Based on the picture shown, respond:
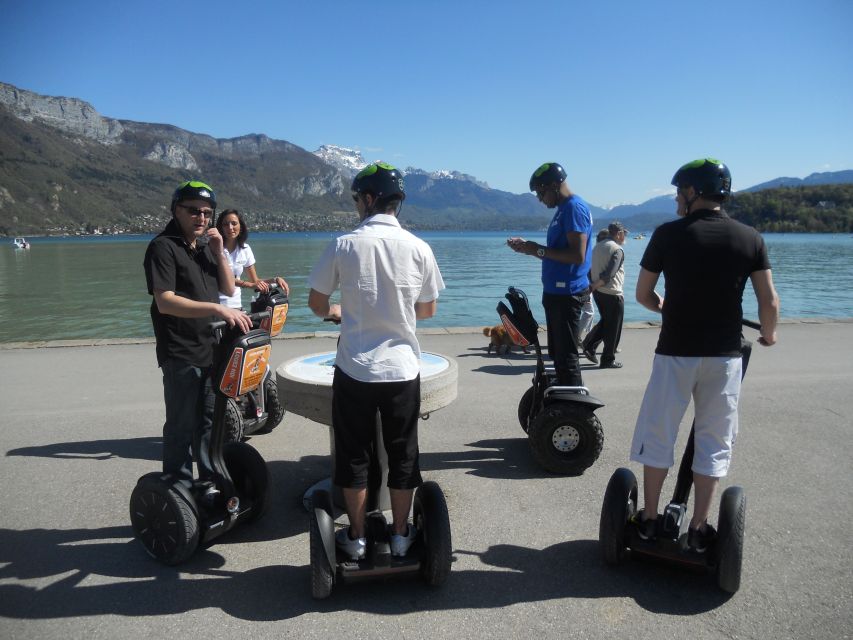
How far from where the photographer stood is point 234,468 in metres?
3.92

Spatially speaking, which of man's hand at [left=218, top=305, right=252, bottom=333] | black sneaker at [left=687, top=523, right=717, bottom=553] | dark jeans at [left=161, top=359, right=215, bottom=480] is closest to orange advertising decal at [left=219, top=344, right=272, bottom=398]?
man's hand at [left=218, top=305, right=252, bottom=333]

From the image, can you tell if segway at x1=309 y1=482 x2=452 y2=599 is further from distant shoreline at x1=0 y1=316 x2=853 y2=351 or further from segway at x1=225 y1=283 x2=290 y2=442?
distant shoreline at x1=0 y1=316 x2=853 y2=351

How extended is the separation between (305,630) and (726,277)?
2637 millimetres

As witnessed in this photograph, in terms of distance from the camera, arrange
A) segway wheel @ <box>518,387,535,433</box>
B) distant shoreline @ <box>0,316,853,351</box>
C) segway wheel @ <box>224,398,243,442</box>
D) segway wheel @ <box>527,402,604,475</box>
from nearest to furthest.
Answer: segway wheel @ <box>527,402,604,475</box>
segway wheel @ <box>224,398,243,442</box>
segway wheel @ <box>518,387,535,433</box>
distant shoreline @ <box>0,316,853,351</box>

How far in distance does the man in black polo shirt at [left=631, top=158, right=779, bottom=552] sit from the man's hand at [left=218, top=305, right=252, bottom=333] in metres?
2.20

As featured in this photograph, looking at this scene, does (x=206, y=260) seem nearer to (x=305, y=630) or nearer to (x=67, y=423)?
(x=305, y=630)

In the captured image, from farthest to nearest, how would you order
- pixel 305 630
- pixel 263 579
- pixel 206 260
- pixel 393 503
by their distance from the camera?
1. pixel 206 260
2. pixel 263 579
3. pixel 393 503
4. pixel 305 630

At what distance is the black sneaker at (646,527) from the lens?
3.29 m

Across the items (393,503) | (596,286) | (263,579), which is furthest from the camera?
(596,286)

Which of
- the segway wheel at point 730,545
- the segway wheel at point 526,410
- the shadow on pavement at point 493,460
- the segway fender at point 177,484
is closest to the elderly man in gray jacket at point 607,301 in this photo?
the segway wheel at point 526,410

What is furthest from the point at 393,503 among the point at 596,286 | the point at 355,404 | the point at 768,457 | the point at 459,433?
the point at 596,286

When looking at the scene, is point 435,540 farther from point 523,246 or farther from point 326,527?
point 523,246

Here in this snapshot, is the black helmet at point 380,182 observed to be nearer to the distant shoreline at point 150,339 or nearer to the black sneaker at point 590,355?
the distant shoreline at point 150,339

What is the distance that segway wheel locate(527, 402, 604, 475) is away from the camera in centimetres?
463
